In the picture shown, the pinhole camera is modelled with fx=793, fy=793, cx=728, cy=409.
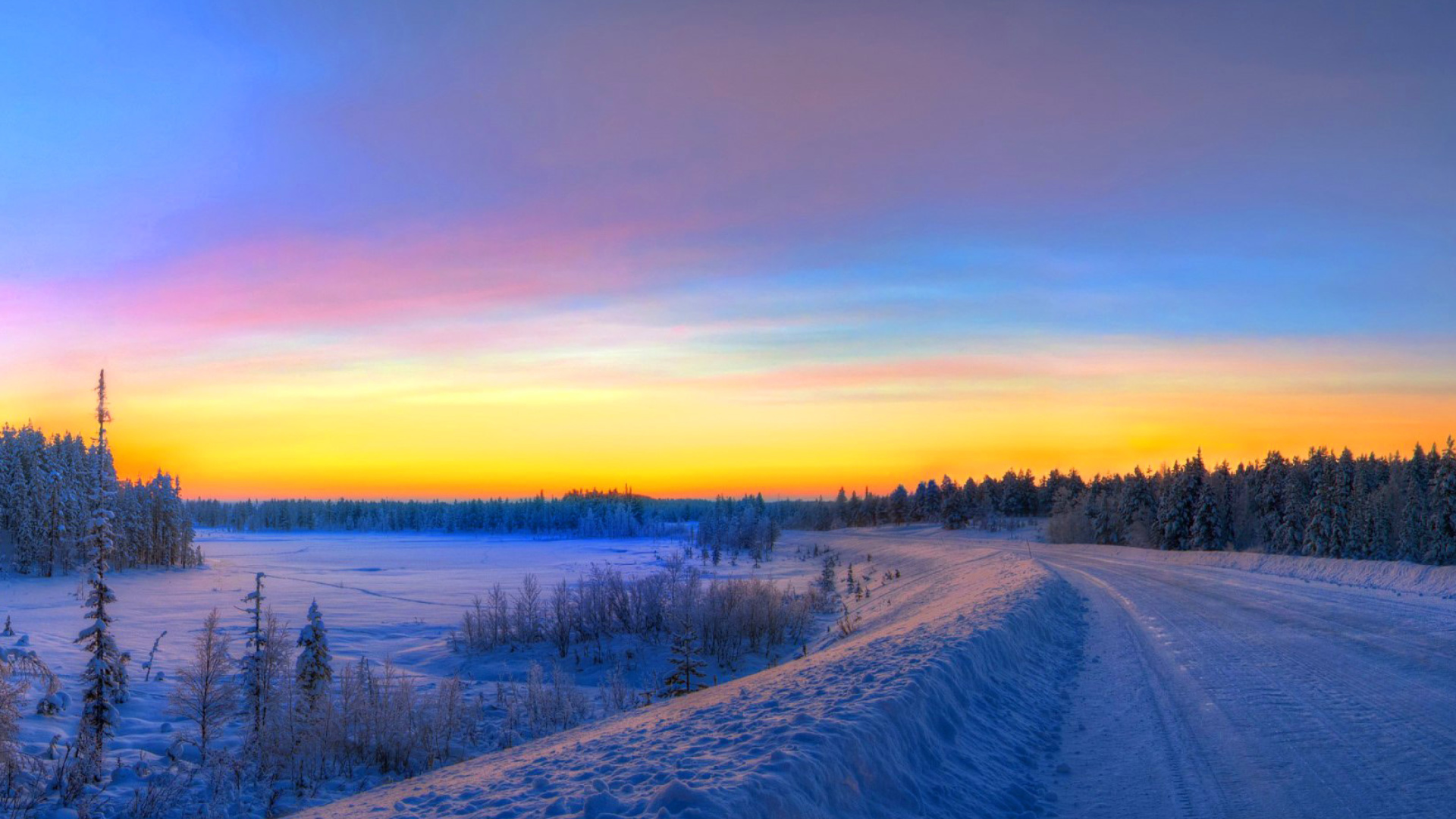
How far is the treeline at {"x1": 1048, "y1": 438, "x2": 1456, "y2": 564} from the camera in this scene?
154 ft

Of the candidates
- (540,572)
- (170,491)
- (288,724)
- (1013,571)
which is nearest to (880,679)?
(288,724)

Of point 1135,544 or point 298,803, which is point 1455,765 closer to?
point 298,803

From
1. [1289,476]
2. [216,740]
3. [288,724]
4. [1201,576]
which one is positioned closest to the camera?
[288,724]

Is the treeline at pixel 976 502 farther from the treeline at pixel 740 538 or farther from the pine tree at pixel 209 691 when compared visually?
the pine tree at pixel 209 691

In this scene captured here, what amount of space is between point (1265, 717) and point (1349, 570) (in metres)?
28.7

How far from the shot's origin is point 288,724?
18.6 metres

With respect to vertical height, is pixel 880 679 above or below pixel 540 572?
above

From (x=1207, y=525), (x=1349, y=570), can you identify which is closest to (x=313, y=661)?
(x=1349, y=570)

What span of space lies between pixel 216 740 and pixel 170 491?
76.4 m

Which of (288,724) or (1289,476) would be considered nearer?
(288,724)

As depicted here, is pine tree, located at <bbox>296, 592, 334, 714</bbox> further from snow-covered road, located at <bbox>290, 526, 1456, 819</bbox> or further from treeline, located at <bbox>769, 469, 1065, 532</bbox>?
treeline, located at <bbox>769, 469, 1065, 532</bbox>

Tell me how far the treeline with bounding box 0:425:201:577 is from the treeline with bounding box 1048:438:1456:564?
8551 cm

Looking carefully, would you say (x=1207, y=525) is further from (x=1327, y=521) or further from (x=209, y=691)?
(x=209, y=691)

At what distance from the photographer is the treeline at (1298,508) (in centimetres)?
4700
